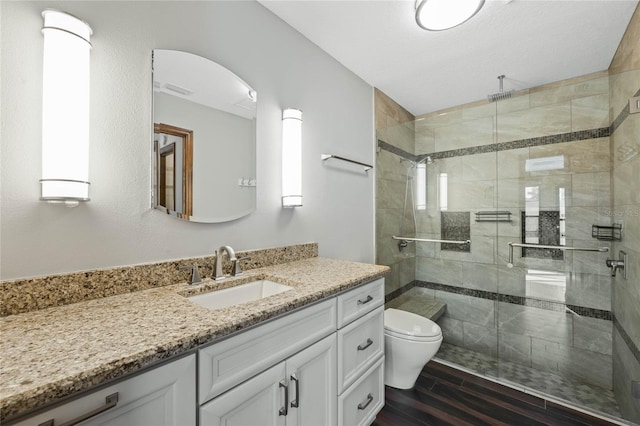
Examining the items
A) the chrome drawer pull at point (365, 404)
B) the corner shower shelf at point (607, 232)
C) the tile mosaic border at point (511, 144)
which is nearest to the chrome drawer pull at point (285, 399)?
the chrome drawer pull at point (365, 404)

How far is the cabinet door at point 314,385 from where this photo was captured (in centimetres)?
106

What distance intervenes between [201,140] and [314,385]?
123 centimetres

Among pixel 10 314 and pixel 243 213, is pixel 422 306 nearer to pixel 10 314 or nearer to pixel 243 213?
pixel 243 213

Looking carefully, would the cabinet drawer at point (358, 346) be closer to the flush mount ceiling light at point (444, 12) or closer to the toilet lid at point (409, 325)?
the toilet lid at point (409, 325)

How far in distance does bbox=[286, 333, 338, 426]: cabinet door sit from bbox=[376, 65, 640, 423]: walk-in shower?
1.47m

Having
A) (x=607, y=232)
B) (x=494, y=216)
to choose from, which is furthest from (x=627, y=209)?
(x=494, y=216)

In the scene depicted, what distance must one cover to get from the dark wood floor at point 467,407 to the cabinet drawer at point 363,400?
0.14 metres

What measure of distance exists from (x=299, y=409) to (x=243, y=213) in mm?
Result: 948

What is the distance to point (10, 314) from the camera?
85cm

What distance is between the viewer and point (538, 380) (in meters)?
2.10

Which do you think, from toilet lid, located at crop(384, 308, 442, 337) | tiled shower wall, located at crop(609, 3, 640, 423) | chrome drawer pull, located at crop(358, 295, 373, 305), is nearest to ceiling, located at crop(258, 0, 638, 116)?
tiled shower wall, located at crop(609, 3, 640, 423)

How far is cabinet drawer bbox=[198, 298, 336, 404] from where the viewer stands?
80 centimetres

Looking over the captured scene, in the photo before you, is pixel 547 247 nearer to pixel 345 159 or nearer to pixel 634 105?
pixel 634 105

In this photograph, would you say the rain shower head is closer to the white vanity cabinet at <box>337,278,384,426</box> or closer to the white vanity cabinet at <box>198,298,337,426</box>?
the white vanity cabinet at <box>337,278,384,426</box>
